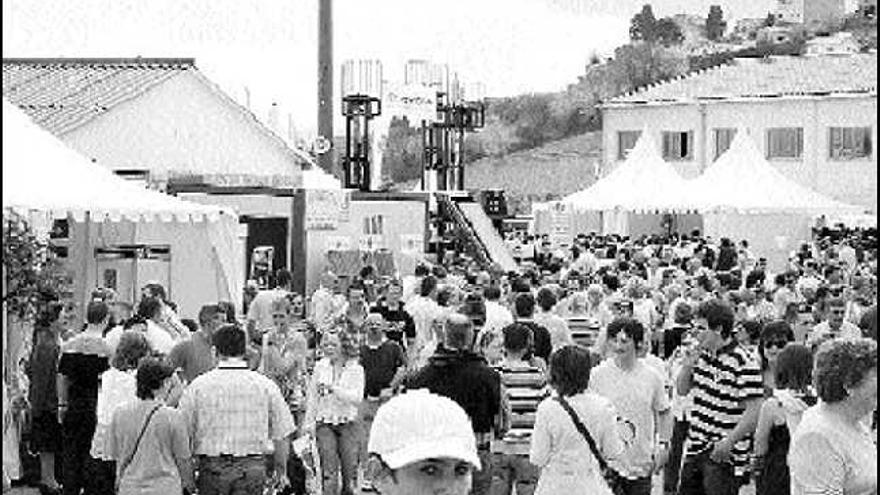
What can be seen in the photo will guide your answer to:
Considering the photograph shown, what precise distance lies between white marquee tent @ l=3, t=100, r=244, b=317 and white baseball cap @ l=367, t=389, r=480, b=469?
29.1 ft

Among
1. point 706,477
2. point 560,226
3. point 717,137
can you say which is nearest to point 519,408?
point 706,477

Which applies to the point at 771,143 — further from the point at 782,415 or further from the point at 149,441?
the point at 149,441

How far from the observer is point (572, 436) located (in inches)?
291

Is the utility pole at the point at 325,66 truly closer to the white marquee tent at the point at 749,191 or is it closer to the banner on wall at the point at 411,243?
the banner on wall at the point at 411,243

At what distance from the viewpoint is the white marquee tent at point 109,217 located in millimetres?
13922

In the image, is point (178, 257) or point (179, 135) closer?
point (178, 257)

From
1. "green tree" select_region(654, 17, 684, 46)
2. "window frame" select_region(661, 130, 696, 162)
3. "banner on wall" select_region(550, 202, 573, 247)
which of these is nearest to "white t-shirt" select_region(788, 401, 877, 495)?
"banner on wall" select_region(550, 202, 573, 247)

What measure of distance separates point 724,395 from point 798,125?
154ft

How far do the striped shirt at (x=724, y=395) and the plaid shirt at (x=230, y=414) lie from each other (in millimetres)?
2111

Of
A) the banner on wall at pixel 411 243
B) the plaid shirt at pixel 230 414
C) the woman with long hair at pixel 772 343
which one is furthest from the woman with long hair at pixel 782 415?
the banner on wall at pixel 411 243

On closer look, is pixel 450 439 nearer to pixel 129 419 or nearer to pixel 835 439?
pixel 835 439

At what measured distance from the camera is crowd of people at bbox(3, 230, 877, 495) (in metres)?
5.61

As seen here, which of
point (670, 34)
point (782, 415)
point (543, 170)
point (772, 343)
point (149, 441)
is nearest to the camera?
point (782, 415)

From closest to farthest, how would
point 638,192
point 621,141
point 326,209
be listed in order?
point 326,209, point 638,192, point 621,141
